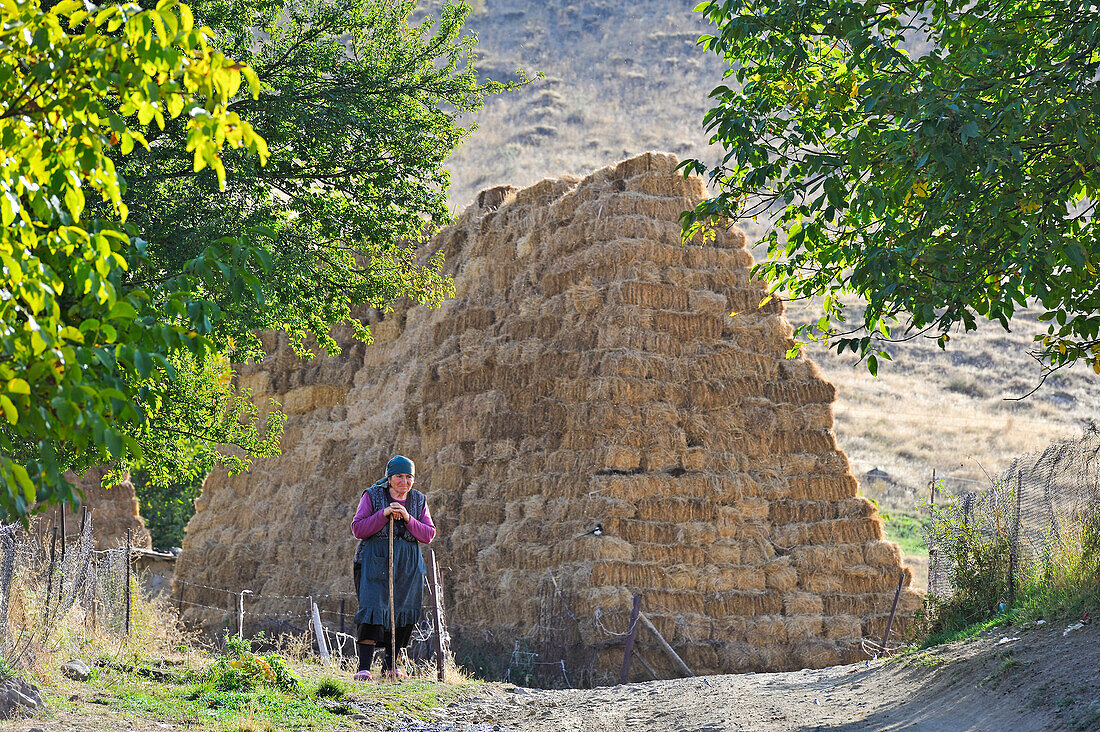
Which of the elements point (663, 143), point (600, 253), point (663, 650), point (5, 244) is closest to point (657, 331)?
point (600, 253)

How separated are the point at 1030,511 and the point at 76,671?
8.62 m

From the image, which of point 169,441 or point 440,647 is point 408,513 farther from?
point 169,441

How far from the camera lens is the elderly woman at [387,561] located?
10008mm

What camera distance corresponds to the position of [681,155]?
72875 mm

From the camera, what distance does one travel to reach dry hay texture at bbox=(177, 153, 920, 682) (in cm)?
1343

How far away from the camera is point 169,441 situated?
1275 cm

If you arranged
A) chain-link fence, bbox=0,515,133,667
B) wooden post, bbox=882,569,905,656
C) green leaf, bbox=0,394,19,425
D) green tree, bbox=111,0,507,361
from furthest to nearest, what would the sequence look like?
wooden post, bbox=882,569,905,656
green tree, bbox=111,0,507,361
chain-link fence, bbox=0,515,133,667
green leaf, bbox=0,394,19,425

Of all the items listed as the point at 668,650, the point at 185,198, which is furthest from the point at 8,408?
the point at 668,650

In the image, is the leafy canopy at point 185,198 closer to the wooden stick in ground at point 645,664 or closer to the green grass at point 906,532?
the wooden stick in ground at point 645,664

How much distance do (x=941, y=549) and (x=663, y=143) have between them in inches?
2717

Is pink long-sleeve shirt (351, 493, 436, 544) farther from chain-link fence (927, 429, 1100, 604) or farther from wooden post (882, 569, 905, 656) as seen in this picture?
wooden post (882, 569, 905, 656)

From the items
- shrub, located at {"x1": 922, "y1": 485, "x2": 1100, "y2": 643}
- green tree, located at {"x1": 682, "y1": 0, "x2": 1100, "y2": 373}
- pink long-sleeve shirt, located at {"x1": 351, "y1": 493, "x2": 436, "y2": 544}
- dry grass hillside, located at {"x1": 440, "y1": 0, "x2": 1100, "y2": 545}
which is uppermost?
dry grass hillside, located at {"x1": 440, "y1": 0, "x2": 1100, "y2": 545}

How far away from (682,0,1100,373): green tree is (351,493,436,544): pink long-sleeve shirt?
371 cm

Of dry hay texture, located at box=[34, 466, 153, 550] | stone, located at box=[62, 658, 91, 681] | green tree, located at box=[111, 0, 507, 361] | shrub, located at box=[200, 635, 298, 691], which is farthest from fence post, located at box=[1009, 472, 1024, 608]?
dry hay texture, located at box=[34, 466, 153, 550]
